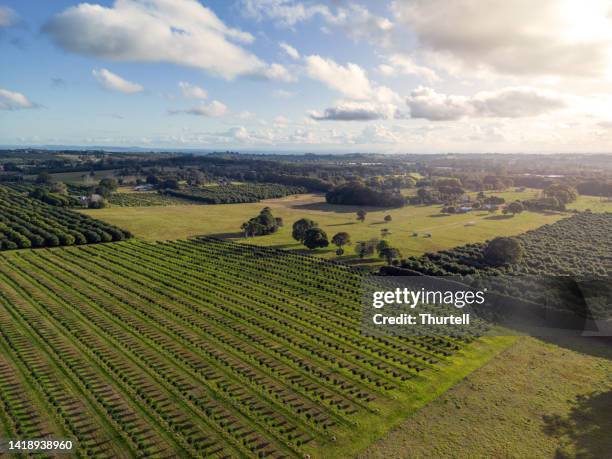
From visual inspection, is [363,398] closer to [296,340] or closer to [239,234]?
[296,340]

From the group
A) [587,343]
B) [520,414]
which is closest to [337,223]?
[587,343]

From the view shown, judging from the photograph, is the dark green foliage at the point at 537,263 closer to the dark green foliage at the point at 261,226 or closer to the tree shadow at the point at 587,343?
the tree shadow at the point at 587,343

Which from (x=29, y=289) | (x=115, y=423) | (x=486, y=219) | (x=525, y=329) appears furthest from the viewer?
(x=486, y=219)

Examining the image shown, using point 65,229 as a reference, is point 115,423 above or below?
below

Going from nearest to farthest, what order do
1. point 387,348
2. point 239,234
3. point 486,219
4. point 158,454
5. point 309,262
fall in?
point 158,454
point 387,348
point 309,262
point 239,234
point 486,219

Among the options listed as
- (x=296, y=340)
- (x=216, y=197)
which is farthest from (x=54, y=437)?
(x=216, y=197)

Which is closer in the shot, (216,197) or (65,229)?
(65,229)

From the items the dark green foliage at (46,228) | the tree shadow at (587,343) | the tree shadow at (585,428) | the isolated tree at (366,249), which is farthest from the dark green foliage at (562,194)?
the dark green foliage at (46,228)

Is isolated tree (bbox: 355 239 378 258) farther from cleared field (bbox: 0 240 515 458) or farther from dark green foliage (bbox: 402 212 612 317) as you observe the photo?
cleared field (bbox: 0 240 515 458)

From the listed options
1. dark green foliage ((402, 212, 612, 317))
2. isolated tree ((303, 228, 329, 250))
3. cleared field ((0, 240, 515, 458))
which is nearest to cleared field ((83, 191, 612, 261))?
isolated tree ((303, 228, 329, 250))
